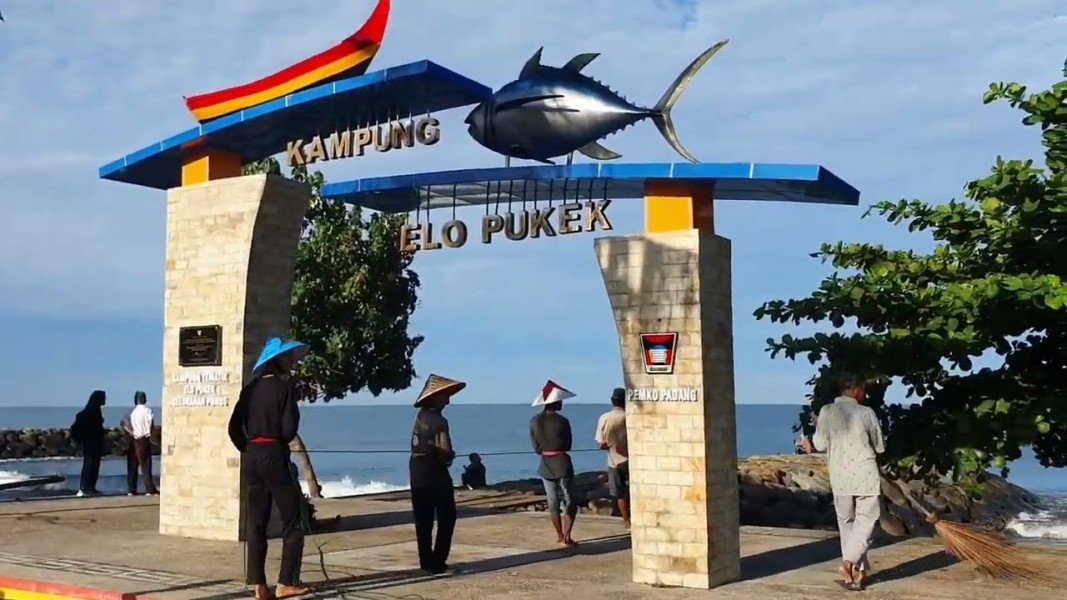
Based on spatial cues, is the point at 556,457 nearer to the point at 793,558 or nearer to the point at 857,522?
the point at 793,558

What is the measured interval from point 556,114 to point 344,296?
11.3m

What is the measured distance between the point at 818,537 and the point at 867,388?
2.84 metres

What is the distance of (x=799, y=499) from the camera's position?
23.8 metres

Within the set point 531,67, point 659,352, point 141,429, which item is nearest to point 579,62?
point 531,67

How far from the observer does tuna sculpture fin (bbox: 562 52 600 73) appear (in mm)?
11812

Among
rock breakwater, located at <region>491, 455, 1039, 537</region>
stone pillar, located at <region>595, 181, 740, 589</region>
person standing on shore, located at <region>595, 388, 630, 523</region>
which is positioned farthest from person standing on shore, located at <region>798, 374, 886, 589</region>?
rock breakwater, located at <region>491, 455, 1039, 537</region>

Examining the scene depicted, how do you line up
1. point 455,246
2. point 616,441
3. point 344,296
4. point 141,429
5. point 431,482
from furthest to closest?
point 344,296 → point 141,429 → point 616,441 → point 455,246 → point 431,482

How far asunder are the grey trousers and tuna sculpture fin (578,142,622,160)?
173 inches

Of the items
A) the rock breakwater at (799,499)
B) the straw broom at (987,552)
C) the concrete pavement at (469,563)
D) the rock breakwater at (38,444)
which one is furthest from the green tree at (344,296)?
the rock breakwater at (38,444)

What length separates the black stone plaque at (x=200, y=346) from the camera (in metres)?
12.8

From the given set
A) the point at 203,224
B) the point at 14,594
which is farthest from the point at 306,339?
the point at 14,594

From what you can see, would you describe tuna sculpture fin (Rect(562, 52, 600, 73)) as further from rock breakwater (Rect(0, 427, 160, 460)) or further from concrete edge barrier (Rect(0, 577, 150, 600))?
rock breakwater (Rect(0, 427, 160, 460))

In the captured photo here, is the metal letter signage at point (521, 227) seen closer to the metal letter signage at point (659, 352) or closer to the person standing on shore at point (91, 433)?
the metal letter signage at point (659, 352)

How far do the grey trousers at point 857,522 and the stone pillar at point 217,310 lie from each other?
6.58 m
